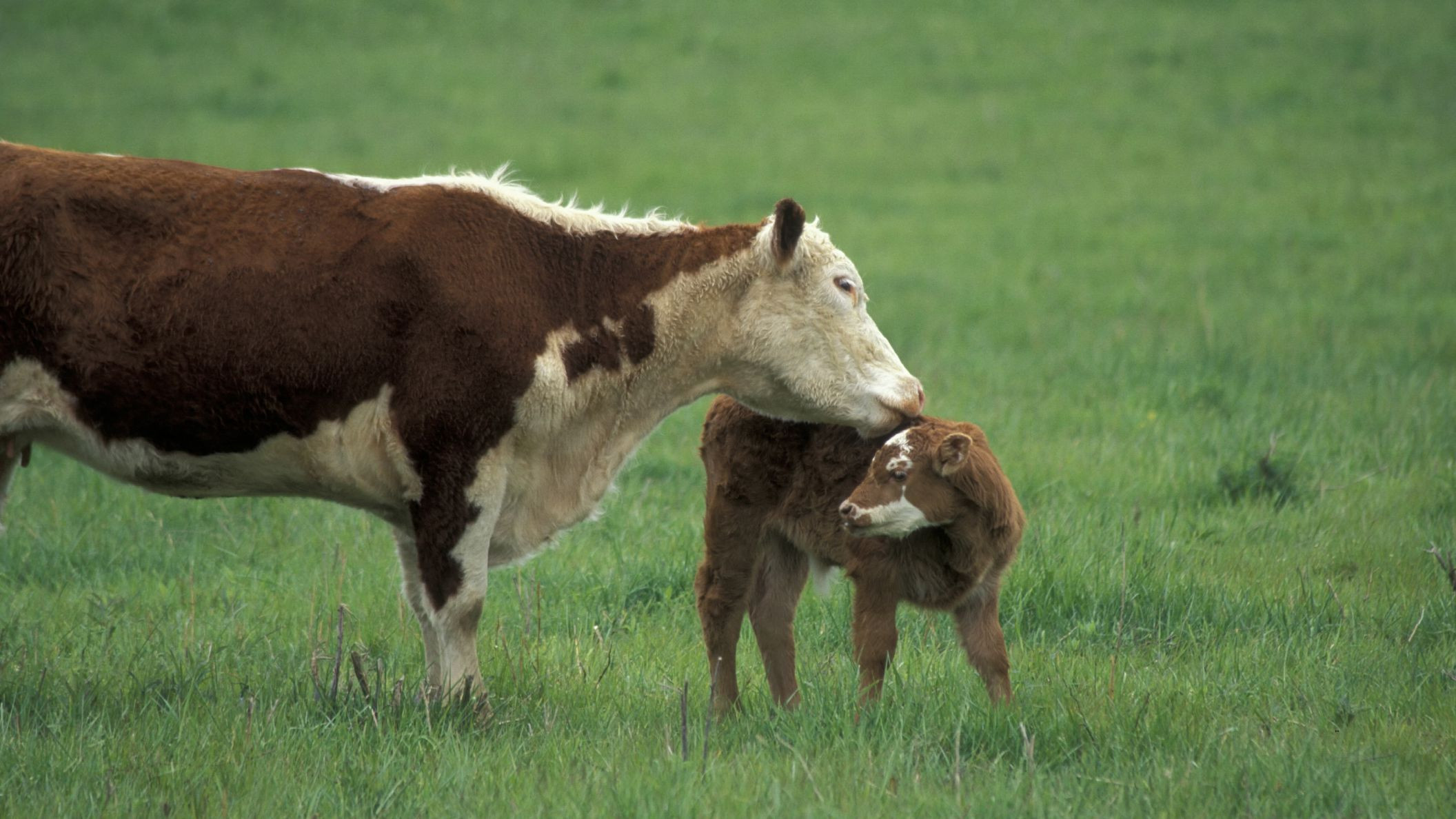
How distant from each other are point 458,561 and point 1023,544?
267 centimetres

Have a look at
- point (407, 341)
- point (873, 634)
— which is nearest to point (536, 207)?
point (407, 341)

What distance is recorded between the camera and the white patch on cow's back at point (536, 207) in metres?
5.25

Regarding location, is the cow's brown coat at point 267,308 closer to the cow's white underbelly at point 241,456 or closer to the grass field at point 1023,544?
the cow's white underbelly at point 241,456

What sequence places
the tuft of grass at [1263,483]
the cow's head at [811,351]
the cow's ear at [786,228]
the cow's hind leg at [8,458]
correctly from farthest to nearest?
1. the tuft of grass at [1263,483]
2. the cow's head at [811,351]
3. the cow's ear at [786,228]
4. the cow's hind leg at [8,458]

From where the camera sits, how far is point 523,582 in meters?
6.65

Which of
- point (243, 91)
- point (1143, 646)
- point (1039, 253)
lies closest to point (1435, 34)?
point (1039, 253)

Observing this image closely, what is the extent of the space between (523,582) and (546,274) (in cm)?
192

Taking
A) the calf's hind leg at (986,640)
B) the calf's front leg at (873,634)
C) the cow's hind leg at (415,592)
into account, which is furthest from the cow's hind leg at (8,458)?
the calf's hind leg at (986,640)

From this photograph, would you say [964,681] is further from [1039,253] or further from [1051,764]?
[1039,253]

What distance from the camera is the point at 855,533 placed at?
4801 mm

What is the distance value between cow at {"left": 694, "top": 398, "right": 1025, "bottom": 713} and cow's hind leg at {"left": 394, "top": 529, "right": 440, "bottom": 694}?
961 mm

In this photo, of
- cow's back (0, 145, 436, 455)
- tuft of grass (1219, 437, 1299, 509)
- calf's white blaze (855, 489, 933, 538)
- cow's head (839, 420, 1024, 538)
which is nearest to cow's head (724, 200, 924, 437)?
cow's head (839, 420, 1024, 538)

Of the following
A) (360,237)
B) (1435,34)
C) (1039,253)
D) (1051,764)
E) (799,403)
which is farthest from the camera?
(1435,34)

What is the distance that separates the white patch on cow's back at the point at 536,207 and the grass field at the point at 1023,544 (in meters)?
1.57
